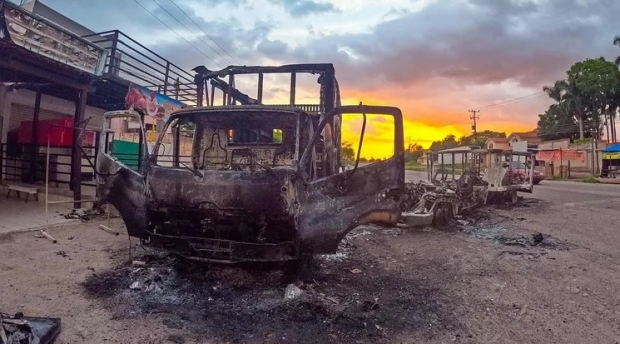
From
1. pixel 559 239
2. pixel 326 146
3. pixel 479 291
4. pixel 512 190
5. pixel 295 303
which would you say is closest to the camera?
pixel 295 303

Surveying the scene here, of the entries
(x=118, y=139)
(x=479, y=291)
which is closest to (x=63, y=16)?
(x=118, y=139)

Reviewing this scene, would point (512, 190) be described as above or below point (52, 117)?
below

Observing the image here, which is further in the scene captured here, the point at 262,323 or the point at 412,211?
the point at 412,211

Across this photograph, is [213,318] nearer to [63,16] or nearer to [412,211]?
[412,211]

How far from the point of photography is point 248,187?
3.81 metres

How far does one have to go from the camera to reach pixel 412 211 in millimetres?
9172

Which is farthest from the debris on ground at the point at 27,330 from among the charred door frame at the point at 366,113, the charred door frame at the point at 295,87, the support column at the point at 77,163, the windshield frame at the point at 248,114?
the support column at the point at 77,163

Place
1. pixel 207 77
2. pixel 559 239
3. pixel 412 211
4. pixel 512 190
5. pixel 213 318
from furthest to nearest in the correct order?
pixel 512 190 < pixel 412 211 < pixel 559 239 < pixel 207 77 < pixel 213 318

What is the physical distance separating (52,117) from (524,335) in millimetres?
14047

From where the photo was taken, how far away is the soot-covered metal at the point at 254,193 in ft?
12.6

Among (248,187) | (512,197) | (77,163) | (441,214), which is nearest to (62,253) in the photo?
(248,187)

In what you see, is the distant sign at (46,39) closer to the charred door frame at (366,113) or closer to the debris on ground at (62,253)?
the debris on ground at (62,253)

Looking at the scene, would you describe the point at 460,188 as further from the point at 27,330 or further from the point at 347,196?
the point at 27,330

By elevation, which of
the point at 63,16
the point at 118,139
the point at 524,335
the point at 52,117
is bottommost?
the point at 524,335
